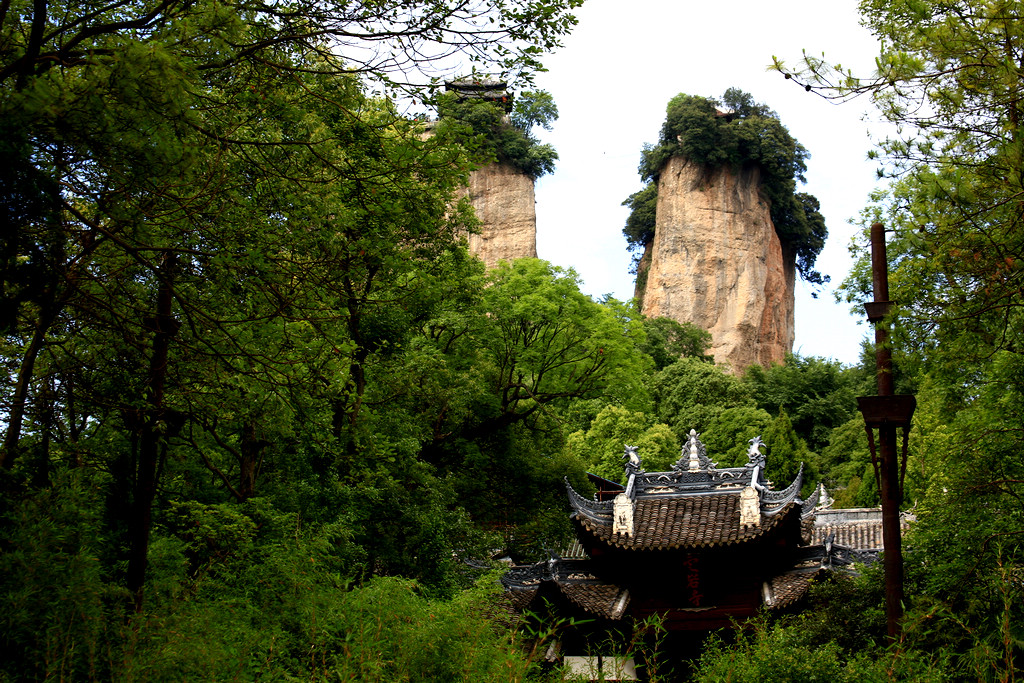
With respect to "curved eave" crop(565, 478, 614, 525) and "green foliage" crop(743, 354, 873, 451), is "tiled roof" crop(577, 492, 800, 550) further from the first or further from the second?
"green foliage" crop(743, 354, 873, 451)

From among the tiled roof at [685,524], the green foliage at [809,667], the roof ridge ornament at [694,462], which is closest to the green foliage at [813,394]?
the roof ridge ornament at [694,462]

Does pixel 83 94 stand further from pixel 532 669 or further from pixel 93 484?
pixel 532 669

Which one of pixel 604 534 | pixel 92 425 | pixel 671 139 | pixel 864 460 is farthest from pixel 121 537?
pixel 671 139

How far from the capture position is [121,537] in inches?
268

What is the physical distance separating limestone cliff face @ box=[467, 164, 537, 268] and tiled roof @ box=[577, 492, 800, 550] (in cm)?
2836

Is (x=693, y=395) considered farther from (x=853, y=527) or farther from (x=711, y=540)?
(x=711, y=540)

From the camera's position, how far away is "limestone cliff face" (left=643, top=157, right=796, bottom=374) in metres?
43.9

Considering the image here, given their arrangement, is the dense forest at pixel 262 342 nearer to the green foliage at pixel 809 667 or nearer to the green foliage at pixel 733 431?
the green foliage at pixel 809 667

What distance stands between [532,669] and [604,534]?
7477 mm

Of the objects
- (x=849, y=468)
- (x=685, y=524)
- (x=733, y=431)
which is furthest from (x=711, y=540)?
(x=733, y=431)

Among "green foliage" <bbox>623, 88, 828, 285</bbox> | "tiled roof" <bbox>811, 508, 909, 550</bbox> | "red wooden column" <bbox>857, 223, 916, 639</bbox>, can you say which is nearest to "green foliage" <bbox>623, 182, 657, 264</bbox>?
"green foliage" <bbox>623, 88, 828, 285</bbox>

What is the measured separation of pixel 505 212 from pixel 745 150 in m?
11.3

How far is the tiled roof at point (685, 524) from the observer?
1256cm

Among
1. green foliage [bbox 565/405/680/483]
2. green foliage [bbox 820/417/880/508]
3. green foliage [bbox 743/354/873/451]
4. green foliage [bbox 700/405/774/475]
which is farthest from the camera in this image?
green foliage [bbox 743/354/873/451]
